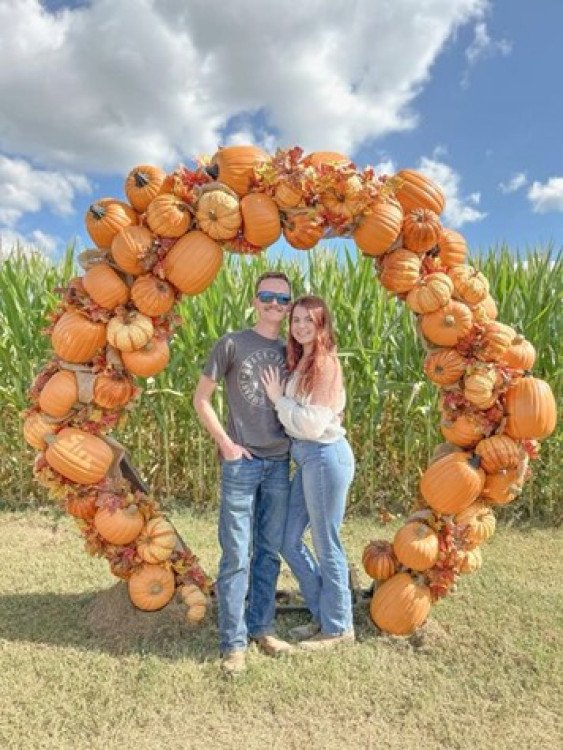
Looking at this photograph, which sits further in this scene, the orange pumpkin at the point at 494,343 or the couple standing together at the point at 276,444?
the orange pumpkin at the point at 494,343

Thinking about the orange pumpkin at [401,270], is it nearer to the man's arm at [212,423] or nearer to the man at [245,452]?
the man at [245,452]

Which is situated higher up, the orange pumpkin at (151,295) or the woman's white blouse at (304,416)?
the orange pumpkin at (151,295)

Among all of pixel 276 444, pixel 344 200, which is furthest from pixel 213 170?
pixel 276 444

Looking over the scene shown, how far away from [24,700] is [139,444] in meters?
3.80

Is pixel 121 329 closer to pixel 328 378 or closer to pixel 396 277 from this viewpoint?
pixel 328 378

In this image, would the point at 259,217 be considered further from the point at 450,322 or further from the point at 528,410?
the point at 528,410

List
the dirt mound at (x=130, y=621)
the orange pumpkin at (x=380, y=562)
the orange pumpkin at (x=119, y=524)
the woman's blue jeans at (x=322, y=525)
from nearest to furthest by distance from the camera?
the woman's blue jeans at (x=322, y=525) → the orange pumpkin at (x=119, y=524) → the dirt mound at (x=130, y=621) → the orange pumpkin at (x=380, y=562)

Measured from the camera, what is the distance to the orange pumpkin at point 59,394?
4160 millimetres

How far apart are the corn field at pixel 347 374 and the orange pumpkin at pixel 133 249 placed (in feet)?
9.23

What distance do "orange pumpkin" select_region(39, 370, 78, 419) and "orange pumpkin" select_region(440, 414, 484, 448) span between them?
95.2 inches

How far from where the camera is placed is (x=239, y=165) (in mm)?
4164

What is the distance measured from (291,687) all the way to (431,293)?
247 centimetres

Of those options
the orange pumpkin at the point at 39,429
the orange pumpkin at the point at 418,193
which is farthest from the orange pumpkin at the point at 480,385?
the orange pumpkin at the point at 39,429

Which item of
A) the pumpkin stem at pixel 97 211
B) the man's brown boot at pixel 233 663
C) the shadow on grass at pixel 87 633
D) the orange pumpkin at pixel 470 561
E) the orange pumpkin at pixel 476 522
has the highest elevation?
the pumpkin stem at pixel 97 211
